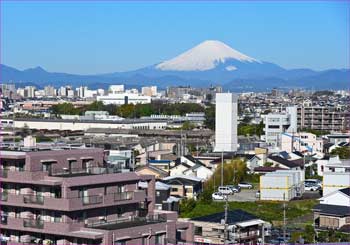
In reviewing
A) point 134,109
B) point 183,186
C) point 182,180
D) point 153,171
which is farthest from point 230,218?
point 134,109

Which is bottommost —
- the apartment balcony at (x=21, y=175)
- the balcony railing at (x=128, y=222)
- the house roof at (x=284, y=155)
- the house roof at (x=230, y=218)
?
the house roof at (x=230, y=218)

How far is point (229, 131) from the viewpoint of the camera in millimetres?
12703

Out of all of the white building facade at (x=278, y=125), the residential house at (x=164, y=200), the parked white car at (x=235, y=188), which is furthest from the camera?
the white building facade at (x=278, y=125)

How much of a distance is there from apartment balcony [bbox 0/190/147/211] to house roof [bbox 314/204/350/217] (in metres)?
2.77

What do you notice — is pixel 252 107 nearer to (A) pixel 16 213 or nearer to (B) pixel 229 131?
(B) pixel 229 131

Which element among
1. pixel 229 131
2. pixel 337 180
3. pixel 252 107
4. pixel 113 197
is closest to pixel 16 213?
pixel 113 197

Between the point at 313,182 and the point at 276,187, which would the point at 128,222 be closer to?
the point at 276,187

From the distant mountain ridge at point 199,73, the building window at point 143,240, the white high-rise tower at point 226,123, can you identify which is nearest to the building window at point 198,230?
the building window at point 143,240

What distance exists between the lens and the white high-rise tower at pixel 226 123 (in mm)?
12586

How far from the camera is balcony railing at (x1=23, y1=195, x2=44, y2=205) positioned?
3.48 metres

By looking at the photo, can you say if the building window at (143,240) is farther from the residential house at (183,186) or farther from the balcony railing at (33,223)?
the residential house at (183,186)

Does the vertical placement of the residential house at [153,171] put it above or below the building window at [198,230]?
above

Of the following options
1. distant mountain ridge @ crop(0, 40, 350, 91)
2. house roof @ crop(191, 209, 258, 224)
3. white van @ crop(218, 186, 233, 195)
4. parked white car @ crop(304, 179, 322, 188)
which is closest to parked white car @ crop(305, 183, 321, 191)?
parked white car @ crop(304, 179, 322, 188)

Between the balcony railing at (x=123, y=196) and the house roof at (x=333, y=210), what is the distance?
2805 mm
